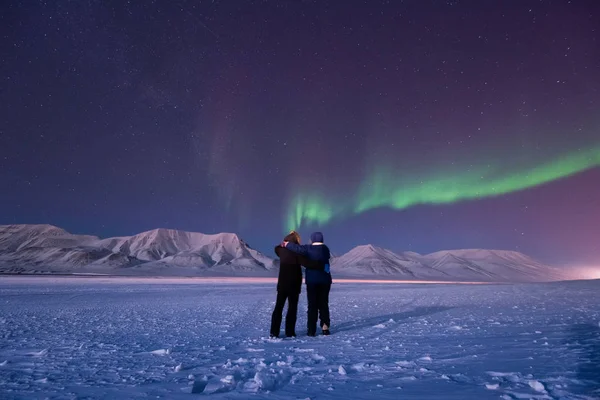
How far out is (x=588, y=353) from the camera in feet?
17.7

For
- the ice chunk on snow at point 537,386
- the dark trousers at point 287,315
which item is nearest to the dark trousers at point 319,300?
the dark trousers at point 287,315

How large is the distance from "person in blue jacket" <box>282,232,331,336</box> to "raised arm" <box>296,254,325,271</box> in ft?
0.20

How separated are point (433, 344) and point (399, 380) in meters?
2.49

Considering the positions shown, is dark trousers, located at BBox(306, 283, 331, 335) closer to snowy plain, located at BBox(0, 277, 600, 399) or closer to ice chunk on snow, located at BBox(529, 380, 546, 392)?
snowy plain, located at BBox(0, 277, 600, 399)

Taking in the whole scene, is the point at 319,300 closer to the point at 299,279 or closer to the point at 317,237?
the point at 299,279

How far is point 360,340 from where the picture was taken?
23.2ft

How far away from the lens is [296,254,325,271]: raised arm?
7793 mm

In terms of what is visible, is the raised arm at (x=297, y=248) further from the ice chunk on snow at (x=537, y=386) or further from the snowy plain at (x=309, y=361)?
the ice chunk on snow at (x=537, y=386)

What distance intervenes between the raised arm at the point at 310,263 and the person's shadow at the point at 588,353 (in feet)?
14.0

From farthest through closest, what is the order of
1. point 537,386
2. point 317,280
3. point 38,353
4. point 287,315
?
point 317,280, point 287,315, point 38,353, point 537,386

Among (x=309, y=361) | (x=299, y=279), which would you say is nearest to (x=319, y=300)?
(x=299, y=279)

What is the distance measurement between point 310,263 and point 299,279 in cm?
40

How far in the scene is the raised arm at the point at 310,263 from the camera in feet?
25.6

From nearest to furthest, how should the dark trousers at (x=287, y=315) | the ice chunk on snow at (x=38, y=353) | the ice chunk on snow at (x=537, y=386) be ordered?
the ice chunk on snow at (x=537, y=386) → the ice chunk on snow at (x=38, y=353) → the dark trousers at (x=287, y=315)
